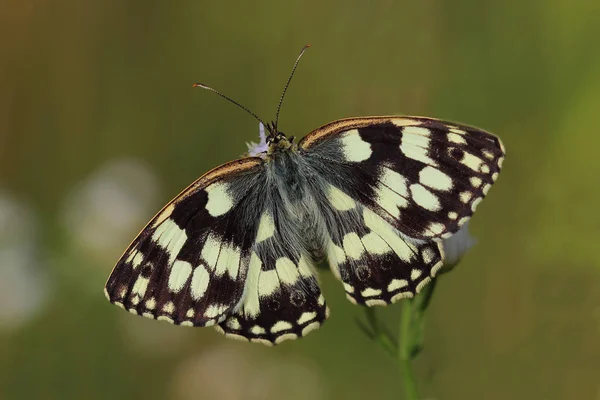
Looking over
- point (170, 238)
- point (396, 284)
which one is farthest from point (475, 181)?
point (170, 238)

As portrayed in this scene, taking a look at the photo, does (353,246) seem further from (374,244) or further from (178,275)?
(178,275)

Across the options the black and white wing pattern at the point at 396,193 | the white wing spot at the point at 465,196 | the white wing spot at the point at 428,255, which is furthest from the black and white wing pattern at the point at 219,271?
the white wing spot at the point at 465,196

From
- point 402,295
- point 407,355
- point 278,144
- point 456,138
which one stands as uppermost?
point 278,144

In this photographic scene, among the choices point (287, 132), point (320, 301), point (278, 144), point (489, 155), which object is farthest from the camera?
point (287, 132)

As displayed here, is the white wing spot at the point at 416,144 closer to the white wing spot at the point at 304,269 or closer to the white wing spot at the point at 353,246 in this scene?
the white wing spot at the point at 353,246

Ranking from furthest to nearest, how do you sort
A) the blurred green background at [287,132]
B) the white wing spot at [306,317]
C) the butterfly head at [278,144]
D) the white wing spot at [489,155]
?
1. the blurred green background at [287,132]
2. the butterfly head at [278,144]
3. the white wing spot at [306,317]
4. the white wing spot at [489,155]

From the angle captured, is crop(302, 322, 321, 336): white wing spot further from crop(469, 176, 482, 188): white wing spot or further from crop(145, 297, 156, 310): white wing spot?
crop(469, 176, 482, 188): white wing spot

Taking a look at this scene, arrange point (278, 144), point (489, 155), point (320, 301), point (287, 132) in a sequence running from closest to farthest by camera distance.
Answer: point (489, 155) < point (320, 301) < point (278, 144) < point (287, 132)
